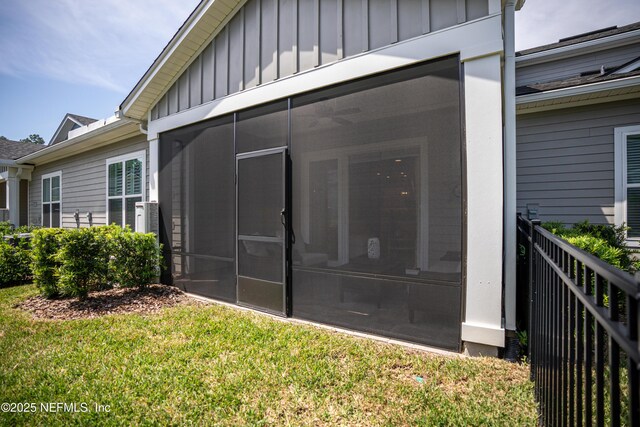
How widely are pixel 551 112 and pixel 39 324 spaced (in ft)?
26.5

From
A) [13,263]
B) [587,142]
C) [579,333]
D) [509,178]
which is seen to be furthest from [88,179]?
[587,142]

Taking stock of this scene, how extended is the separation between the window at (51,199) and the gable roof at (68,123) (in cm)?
214

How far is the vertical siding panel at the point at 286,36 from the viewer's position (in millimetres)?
4113

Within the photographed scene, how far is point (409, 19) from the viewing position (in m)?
3.31

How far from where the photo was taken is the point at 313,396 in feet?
7.84

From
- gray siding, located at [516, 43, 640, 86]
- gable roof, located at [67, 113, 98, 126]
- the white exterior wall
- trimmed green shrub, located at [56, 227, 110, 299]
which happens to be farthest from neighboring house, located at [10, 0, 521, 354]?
gable roof, located at [67, 113, 98, 126]

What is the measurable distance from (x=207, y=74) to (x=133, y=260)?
3334mm

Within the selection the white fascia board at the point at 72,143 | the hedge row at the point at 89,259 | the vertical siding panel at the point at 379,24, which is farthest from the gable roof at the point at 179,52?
the hedge row at the point at 89,259

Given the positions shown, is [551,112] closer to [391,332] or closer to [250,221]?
[391,332]

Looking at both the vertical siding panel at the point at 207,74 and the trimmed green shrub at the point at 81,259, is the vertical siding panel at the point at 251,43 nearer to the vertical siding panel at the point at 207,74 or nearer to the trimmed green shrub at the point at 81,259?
the vertical siding panel at the point at 207,74

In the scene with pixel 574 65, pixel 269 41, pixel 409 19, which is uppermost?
pixel 574 65

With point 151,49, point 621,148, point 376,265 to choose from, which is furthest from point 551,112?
point 151,49

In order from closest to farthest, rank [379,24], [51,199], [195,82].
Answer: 1. [379,24]
2. [195,82]
3. [51,199]

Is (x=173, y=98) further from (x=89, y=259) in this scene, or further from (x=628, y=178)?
(x=628, y=178)
